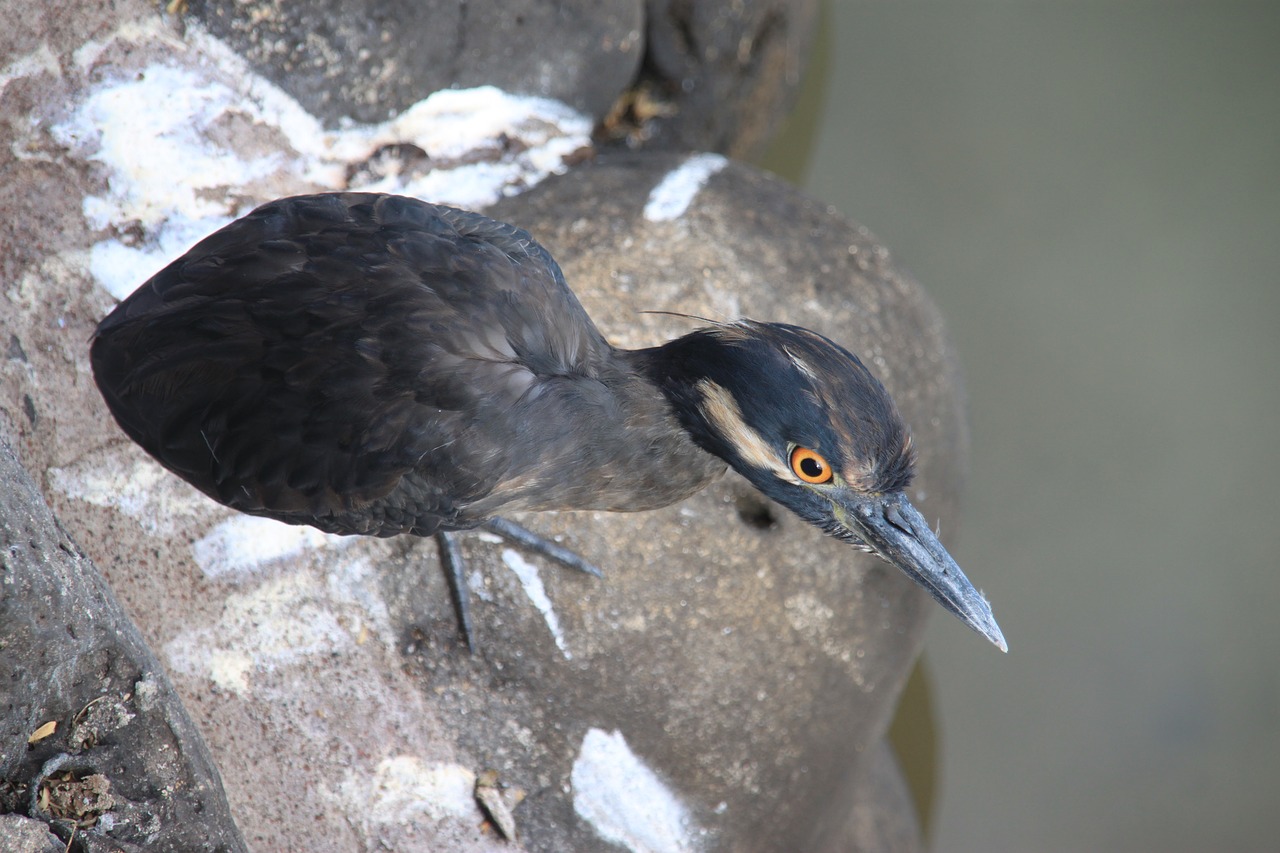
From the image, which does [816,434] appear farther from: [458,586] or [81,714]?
[81,714]

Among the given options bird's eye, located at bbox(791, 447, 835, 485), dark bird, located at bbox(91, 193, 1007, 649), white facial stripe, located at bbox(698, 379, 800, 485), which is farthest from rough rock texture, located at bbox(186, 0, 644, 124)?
bird's eye, located at bbox(791, 447, 835, 485)

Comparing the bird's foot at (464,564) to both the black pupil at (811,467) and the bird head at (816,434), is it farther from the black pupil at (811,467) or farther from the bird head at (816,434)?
the black pupil at (811,467)

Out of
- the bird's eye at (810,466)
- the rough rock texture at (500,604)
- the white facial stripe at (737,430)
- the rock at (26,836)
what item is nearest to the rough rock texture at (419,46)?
the rough rock texture at (500,604)

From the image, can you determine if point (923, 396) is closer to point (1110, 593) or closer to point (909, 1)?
point (1110, 593)

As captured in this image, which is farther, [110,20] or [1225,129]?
[1225,129]

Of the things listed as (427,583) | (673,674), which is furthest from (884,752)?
(427,583)

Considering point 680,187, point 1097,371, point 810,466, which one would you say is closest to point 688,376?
point 810,466
